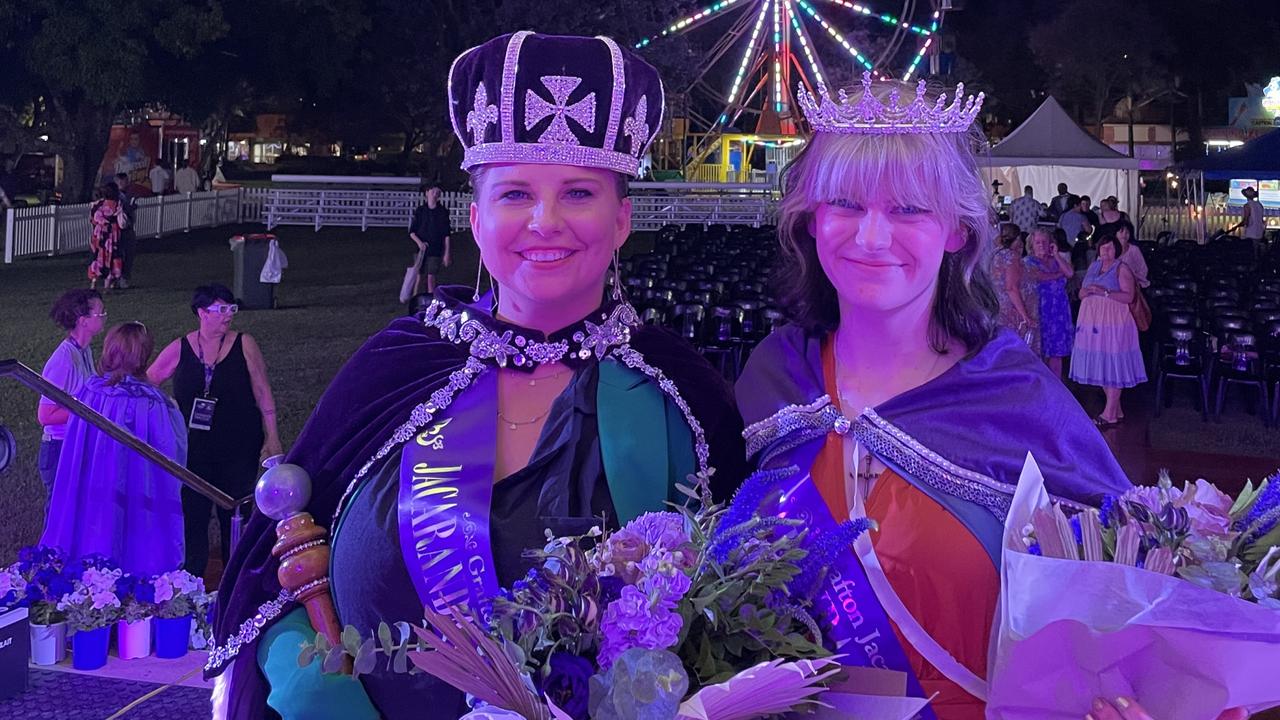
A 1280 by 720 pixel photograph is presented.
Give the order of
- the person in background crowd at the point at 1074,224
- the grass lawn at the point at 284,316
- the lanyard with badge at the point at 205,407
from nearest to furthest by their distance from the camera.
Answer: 1. the lanyard with badge at the point at 205,407
2. the grass lawn at the point at 284,316
3. the person in background crowd at the point at 1074,224

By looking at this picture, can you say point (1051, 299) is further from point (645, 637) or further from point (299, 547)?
point (645, 637)

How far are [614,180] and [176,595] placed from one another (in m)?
3.96

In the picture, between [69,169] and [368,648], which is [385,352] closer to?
[368,648]

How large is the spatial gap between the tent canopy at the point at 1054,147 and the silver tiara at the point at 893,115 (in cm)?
2046

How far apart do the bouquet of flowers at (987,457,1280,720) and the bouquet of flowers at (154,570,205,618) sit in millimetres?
4410

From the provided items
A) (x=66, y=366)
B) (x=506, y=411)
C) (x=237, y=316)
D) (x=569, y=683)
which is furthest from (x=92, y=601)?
(x=237, y=316)

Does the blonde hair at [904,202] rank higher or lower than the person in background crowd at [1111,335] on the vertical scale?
higher

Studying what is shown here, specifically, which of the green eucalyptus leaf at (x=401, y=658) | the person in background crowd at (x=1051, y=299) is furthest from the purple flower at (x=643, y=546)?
the person in background crowd at (x=1051, y=299)

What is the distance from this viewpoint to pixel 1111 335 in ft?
36.2

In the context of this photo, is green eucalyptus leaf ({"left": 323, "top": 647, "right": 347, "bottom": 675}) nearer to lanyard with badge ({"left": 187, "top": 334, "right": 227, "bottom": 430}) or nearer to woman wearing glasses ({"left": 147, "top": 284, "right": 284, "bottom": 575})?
woman wearing glasses ({"left": 147, "top": 284, "right": 284, "bottom": 575})

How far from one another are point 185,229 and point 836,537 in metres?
27.2

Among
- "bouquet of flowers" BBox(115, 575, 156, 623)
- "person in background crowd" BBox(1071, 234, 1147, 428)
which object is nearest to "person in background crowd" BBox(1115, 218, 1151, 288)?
"person in background crowd" BBox(1071, 234, 1147, 428)

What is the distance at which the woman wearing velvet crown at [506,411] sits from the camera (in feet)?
7.08

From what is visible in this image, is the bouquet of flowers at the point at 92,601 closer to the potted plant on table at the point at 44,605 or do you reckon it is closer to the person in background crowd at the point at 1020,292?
the potted plant on table at the point at 44,605
